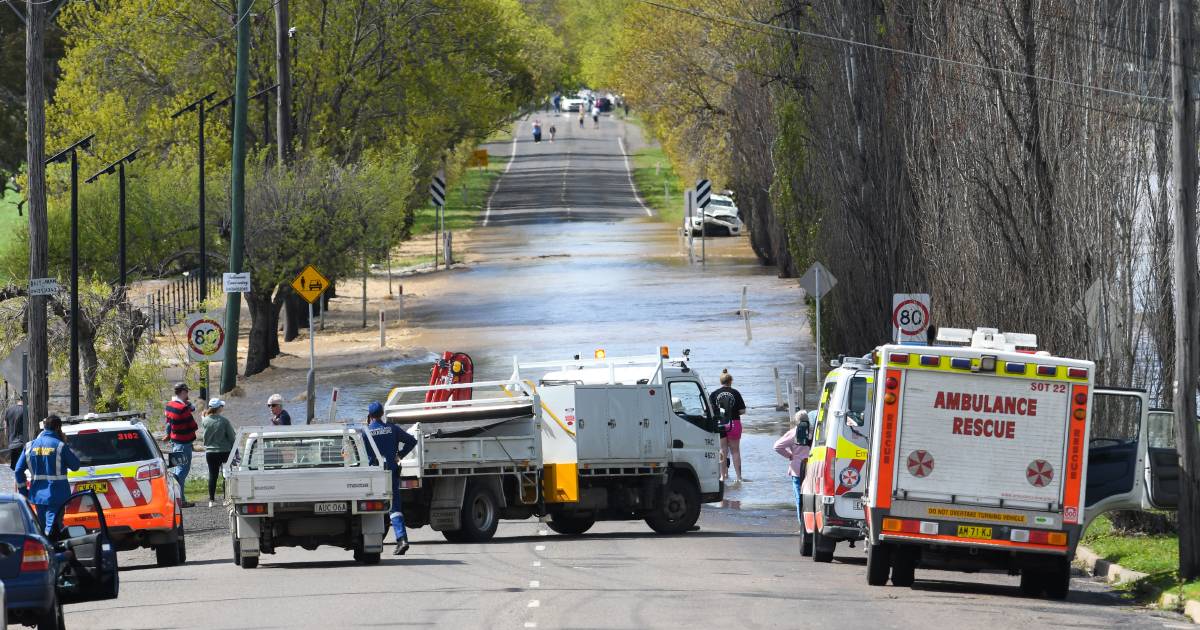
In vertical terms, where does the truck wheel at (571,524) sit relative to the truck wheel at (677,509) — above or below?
below

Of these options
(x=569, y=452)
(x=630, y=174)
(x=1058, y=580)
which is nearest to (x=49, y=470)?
(x=569, y=452)

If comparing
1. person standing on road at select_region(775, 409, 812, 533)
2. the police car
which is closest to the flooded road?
person standing on road at select_region(775, 409, 812, 533)

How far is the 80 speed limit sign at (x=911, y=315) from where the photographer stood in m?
30.3

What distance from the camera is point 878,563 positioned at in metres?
17.3

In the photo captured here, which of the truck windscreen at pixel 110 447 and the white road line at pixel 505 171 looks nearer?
the truck windscreen at pixel 110 447

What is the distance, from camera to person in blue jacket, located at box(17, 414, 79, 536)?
18.3m

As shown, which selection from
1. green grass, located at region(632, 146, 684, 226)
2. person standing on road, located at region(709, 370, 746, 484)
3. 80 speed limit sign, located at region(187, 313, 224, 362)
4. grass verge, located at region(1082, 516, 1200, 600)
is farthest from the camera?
green grass, located at region(632, 146, 684, 226)

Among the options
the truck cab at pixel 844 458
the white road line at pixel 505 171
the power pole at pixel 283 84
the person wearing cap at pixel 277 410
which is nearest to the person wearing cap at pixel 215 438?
the person wearing cap at pixel 277 410

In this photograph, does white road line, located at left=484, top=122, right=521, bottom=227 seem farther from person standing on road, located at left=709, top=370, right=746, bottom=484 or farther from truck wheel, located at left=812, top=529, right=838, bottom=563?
truck wheel, located at left=812, top=529, right=838, bottom=563

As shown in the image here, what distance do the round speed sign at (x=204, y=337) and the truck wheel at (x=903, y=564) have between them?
57.7 feet

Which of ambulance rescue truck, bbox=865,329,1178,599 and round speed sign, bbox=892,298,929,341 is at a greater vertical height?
round speed sign, bbox=892,298,929,341

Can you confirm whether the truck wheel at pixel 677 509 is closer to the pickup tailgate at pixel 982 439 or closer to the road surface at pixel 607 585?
the road surface at pixel 607 585

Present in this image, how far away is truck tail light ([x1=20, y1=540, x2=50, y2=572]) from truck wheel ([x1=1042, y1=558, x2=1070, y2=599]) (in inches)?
341

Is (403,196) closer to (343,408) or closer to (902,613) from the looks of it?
(343,408)
